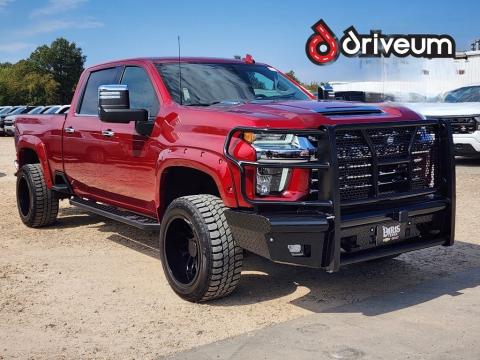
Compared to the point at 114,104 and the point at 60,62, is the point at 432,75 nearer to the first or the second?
the point at 114,104

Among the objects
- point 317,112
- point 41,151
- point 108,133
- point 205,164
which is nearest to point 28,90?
point 41,151

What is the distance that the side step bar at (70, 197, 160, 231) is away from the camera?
539 cm

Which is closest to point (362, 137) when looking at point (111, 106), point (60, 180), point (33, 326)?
point (111, 106)

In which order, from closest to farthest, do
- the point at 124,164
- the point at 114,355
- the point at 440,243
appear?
the point at 114,355
the point at 440,243
the point at 124,164

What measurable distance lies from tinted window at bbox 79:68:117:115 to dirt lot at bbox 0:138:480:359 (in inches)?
58.3

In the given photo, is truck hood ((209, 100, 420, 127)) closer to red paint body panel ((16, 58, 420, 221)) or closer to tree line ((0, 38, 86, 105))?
red paint body panel ((16, 58, 420, 221))

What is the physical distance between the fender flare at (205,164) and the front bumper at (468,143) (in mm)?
8897

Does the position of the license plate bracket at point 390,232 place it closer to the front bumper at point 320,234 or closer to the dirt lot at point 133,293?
the front bumper at point 320,234

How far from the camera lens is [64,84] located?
307 feet

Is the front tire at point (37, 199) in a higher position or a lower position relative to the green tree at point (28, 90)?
lower

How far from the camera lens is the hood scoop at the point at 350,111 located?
455 centimetres

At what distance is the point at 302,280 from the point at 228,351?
1.65 metres

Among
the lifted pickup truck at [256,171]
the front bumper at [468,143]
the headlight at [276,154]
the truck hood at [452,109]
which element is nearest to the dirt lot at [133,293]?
the lifted pickup truck at [256,171]

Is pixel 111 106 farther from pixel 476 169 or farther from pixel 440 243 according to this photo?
pixel 476 169
